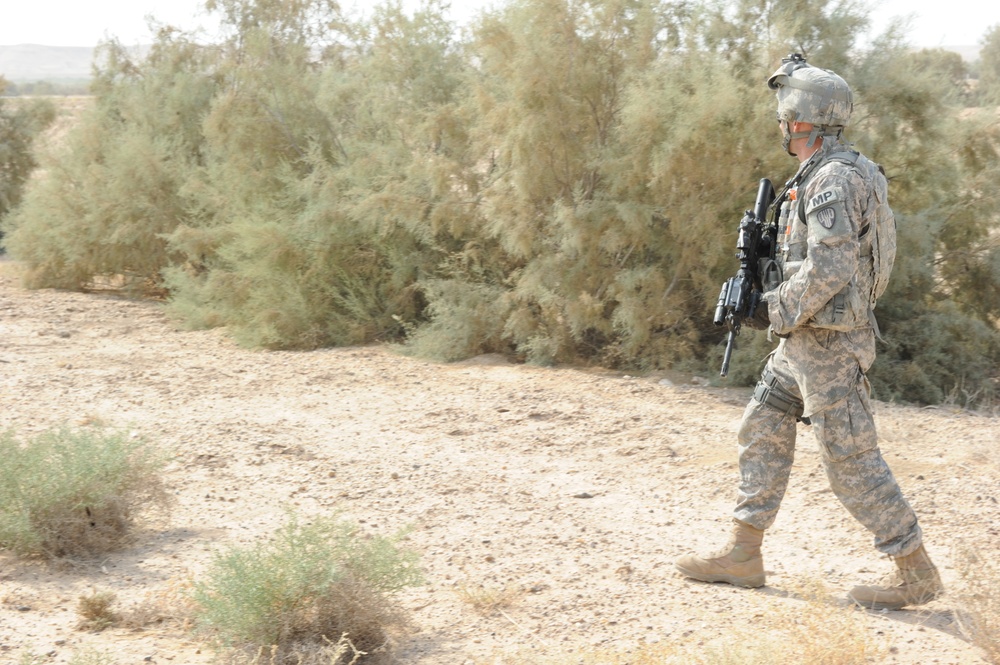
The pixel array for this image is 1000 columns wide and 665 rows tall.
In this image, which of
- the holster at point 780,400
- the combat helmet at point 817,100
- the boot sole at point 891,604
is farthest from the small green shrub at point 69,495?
the combat helmet at point 817,100

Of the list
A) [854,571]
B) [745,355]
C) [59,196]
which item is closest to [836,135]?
[854,571]

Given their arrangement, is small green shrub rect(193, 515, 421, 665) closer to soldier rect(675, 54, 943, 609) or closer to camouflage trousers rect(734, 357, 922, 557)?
soldier rect(675, 54, 943, 609)

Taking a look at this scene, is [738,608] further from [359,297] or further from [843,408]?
[359,297]

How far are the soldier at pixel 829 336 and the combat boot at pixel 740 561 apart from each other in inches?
0.7

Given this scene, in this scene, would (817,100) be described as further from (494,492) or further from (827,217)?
(494,492)

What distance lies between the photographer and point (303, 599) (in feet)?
12.3

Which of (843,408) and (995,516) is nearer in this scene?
(843,408)

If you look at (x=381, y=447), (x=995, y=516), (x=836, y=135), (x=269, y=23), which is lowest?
(x=381, y=447)

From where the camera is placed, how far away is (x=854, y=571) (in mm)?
4633

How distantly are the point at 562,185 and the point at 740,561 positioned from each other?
551cm

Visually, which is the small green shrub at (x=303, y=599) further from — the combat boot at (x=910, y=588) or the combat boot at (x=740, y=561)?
the combat boot at (x=910, y=588)

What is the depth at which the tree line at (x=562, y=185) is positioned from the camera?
28.6 feet

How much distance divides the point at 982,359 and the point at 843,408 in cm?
607

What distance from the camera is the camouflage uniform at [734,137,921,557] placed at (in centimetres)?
389
